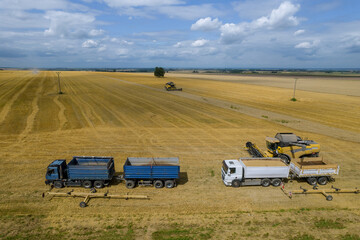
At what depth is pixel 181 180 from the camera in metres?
18.0

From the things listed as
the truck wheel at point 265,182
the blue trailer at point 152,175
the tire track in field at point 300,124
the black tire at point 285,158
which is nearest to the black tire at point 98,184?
Answer: the blue trailer at point 152,175

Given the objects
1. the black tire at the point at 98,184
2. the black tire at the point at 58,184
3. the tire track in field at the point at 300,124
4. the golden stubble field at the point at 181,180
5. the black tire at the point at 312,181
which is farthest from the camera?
the tire track in field at the point at 300,124

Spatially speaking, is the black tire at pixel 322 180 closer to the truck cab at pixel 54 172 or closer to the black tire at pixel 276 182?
the black tire at pixel 276 182

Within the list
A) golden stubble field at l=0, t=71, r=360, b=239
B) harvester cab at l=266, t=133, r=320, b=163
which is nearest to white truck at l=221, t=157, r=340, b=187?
golden stubble field at l=0, t=71, r=360, b=239

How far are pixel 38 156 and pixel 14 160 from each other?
1.98m

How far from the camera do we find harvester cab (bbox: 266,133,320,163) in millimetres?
19734

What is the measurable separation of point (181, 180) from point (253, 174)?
19.1ft

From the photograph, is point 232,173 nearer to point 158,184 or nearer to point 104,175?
point 158,184

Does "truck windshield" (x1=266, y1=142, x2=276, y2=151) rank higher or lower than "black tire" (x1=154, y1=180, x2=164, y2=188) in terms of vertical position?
higher

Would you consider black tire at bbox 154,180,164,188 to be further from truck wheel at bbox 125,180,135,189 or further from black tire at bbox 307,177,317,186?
black tire at bbox 307,177,317,186

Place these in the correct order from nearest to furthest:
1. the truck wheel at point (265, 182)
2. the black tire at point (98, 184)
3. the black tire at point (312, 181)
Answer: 1. the black tire at point (98, 184)
2. the truck wheel at point (265, 182)
3. the black tire at point (312, 181)

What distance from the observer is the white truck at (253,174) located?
1661 cm

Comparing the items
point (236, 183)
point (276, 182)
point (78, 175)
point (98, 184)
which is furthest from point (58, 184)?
point (276, 182)

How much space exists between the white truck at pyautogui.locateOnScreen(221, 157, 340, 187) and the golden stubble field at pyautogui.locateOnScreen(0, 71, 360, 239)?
698 mm
